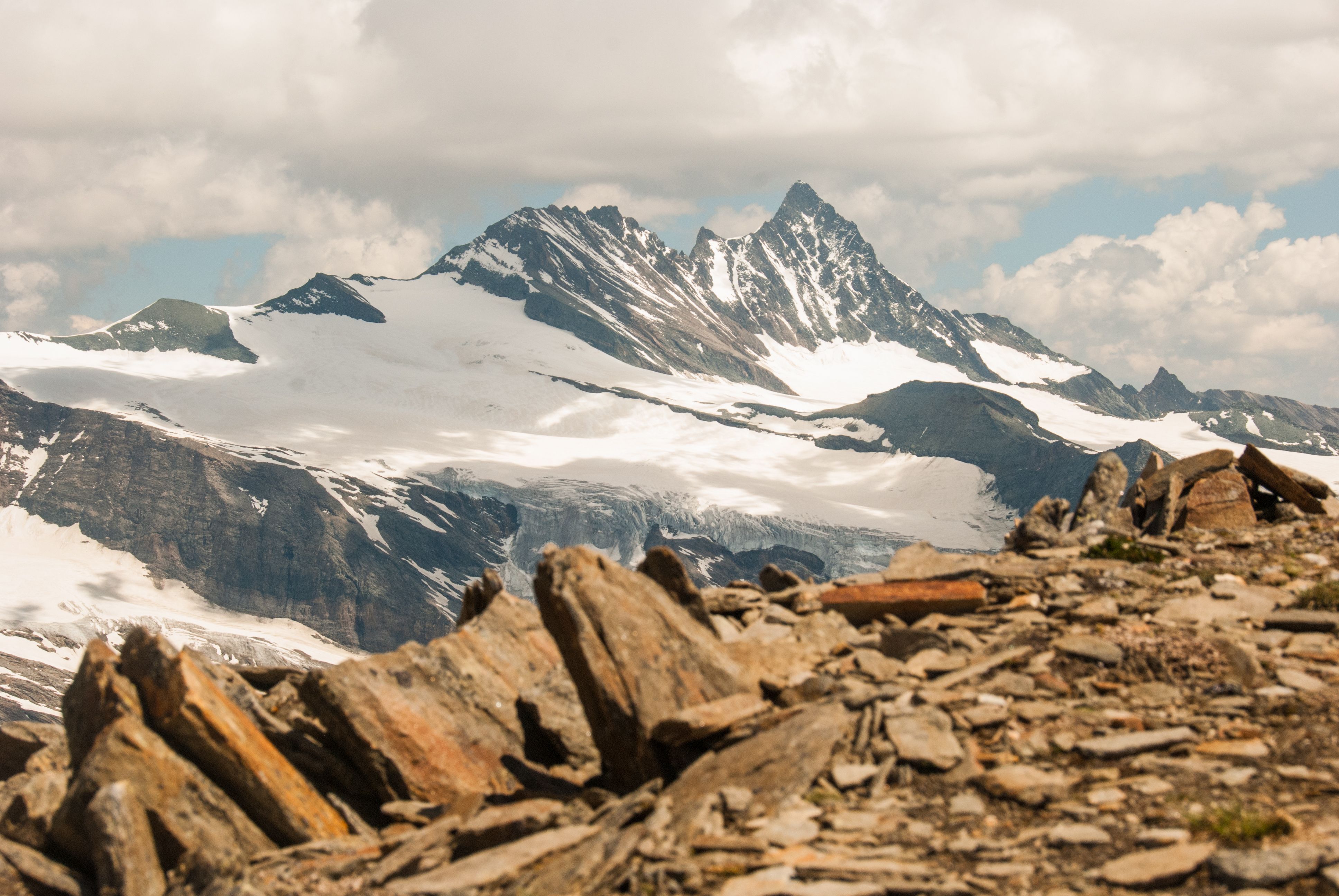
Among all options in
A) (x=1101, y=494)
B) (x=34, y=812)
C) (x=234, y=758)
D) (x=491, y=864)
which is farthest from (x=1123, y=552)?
(x=34, y=812)

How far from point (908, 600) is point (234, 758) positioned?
11591 millimetres

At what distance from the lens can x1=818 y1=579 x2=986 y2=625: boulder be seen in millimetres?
19969

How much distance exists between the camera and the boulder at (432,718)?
16953 millimetres

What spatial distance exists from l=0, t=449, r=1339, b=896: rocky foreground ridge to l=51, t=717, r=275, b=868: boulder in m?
0.04

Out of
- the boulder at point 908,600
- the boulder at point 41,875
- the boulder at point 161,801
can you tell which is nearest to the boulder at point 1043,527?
the boulder at point 908,600

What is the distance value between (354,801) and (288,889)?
3.70 metres

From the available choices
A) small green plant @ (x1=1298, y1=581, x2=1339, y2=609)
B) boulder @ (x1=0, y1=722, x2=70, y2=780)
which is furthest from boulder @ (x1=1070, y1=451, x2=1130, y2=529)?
boulder @ (x1=0, y1=722, x2=70, y2=780)

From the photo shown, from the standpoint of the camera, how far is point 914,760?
1344cm

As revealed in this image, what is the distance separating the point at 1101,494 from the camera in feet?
96.8

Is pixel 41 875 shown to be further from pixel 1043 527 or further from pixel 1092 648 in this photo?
pixel 1043 527

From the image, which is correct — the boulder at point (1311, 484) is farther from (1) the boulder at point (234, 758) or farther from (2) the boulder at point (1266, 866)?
(1) the boulder at point (234, 758)

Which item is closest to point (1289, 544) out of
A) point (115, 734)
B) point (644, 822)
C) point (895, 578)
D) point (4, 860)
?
point (895, 578)

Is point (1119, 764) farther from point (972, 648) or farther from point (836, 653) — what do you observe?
point (836, 653)

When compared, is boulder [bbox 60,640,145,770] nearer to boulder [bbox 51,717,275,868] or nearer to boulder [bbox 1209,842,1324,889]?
boulder [bbox 51,717,275,868]
